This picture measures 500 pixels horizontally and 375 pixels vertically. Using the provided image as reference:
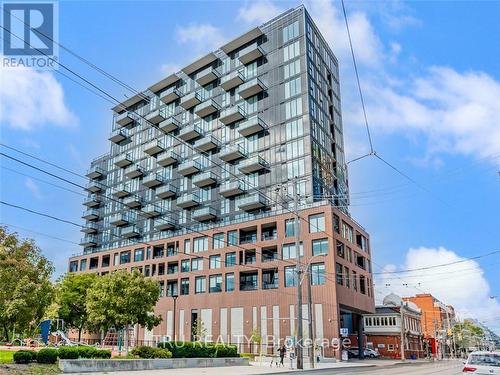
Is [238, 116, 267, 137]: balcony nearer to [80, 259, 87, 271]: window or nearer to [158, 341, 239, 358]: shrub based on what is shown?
[158, 341, 239, 358]: shrub

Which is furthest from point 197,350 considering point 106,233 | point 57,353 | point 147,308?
point 106,233

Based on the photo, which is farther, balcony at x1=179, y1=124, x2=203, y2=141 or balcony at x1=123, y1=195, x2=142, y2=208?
balcony at x1=123, y1=195, x2=142, y2=208

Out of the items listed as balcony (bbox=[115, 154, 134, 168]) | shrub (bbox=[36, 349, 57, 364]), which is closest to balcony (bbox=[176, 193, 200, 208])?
balcony (bbox=[115, 154, 134, 168])

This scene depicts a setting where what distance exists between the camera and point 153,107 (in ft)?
303

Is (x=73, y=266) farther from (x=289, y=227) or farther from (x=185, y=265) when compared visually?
(x=289, y=227)

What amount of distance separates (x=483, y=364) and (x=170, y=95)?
254ft

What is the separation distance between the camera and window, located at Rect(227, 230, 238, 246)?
6756cm

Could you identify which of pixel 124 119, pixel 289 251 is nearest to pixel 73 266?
pixel 124 119

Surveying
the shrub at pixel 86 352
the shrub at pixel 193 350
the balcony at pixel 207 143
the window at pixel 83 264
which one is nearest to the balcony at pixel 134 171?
the balcony at pixel 207 143

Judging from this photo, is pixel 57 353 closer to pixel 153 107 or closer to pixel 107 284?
pixel 107 284

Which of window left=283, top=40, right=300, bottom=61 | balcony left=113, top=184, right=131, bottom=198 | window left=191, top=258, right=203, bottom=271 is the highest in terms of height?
window left=283, top=40, right=300, bottom=61

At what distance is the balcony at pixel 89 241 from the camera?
313ft

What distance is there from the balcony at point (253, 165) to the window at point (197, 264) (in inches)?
623

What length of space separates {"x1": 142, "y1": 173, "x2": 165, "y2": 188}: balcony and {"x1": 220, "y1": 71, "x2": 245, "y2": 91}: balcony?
2079cm
